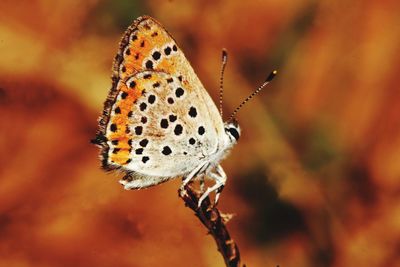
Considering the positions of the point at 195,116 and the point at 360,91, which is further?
the point at 360,91

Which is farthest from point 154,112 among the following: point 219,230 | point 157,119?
point 219,230

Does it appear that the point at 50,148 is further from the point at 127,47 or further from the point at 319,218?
the point at 319,218

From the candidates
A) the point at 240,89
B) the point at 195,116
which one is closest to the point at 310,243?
the point at 240,89

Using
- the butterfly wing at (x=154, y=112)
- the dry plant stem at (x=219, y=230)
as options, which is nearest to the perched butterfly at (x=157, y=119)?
the butterfly wing at (x=154, y=112)

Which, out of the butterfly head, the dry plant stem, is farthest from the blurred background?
the dry plant stem

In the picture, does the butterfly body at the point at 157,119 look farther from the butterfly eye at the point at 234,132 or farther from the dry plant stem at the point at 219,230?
the dry plant stem at the point at 219,230

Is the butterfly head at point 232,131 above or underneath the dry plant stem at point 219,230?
above

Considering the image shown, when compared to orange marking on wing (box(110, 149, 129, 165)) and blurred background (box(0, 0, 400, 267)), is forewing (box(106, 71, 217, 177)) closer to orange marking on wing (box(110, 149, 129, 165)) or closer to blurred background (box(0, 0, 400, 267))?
orange marking on wing (box(110, 149, 129, 165))
